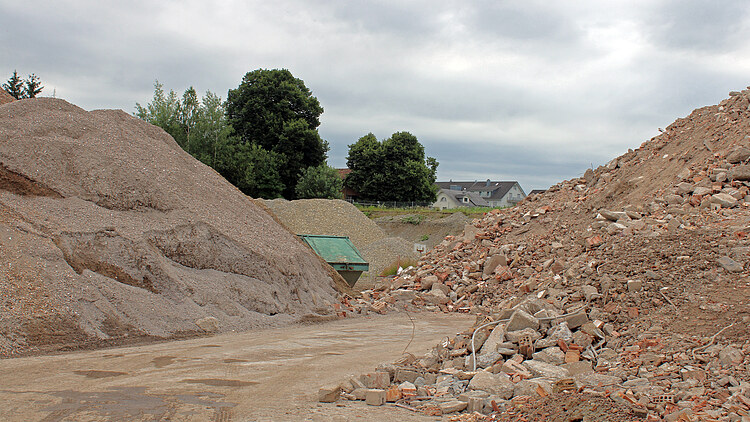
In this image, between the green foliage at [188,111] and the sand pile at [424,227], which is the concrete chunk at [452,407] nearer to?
the sand pile at [424,227]

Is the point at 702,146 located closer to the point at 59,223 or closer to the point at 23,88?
the point at 59,223

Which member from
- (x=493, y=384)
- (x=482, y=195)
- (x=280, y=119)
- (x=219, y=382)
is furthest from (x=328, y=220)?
(x=482, y=195)

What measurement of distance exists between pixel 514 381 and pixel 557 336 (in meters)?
1.00

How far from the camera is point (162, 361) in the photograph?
7.34 metres

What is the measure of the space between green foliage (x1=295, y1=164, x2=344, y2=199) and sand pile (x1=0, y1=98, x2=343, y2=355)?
25777 millimetres

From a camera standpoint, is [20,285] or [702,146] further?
[702,146]

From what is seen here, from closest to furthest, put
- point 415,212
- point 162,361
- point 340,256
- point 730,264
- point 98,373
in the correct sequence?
1. point 98,373
2. point 730,264
3. point 162,361
4. point 340,256
5. point 415,212

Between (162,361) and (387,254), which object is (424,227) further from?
(162,361)

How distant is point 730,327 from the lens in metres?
5.75

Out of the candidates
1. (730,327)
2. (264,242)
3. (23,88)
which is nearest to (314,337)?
(264,242)

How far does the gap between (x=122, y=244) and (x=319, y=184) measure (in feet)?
99.1

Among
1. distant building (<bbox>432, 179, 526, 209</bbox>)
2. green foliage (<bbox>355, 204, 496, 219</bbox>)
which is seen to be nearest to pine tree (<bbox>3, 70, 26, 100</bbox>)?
green foliage (<bbox>355, 204, 496, 219</bbox>)

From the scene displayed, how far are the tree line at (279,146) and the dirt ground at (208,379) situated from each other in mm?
28489

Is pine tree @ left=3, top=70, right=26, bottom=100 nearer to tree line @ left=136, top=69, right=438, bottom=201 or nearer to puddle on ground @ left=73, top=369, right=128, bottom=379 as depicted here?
tree line @ left=136, top=69, right=438, bottom=201
